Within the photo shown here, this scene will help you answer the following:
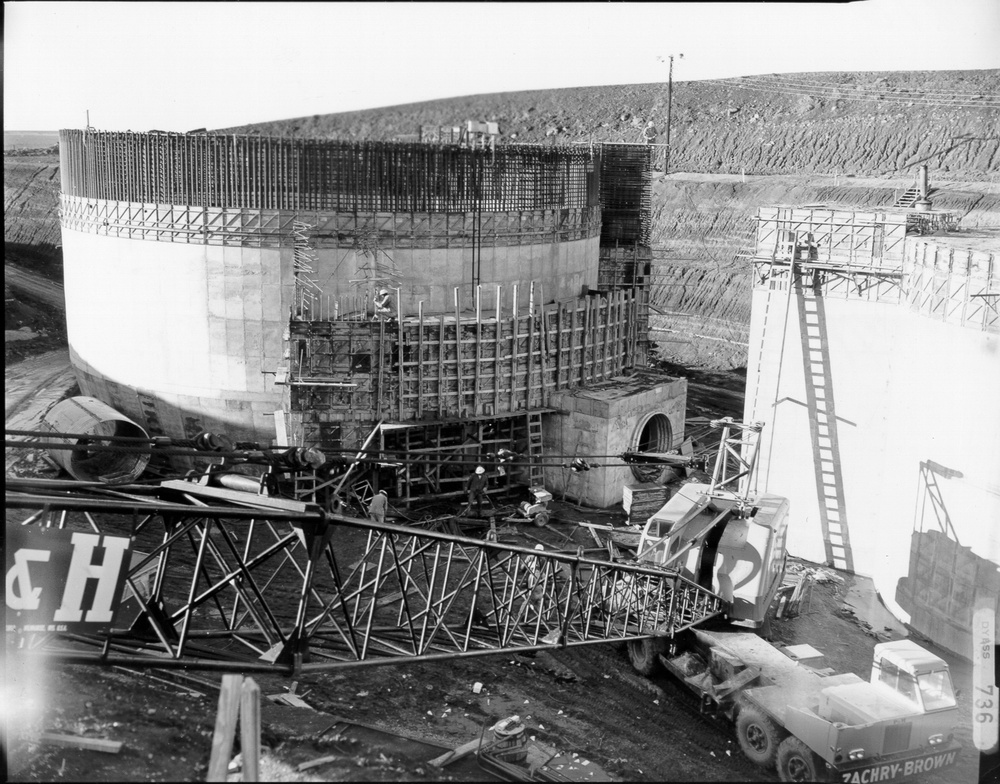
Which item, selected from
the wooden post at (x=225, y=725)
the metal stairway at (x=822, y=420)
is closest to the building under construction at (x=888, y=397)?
the metal stairway at (x=822, y=420)

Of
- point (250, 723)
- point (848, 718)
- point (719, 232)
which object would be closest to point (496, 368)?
point (848, 718)

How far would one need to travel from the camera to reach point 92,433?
97.5ft

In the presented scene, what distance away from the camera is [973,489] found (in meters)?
21.3

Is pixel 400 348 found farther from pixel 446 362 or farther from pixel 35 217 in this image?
pixel 35 217

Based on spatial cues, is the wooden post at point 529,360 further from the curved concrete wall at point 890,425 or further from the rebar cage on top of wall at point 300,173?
the curved concrete wall at point 890,425

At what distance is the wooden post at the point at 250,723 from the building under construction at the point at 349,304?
50.1ft

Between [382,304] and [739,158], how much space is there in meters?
60.3

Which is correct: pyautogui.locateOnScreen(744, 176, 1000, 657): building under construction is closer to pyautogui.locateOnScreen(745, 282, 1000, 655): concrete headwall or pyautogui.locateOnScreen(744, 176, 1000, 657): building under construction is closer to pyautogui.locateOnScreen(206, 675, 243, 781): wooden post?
pyautogui.locateOnScreen(745, 282, 1000, 655): concrete headwall

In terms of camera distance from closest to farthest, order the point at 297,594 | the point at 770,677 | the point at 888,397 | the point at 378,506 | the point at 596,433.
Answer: the point at 770,677, the point at 297,594, the point at 378,506, the point at 888,397, the point at 596,433

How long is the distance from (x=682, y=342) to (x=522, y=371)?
26336 mm

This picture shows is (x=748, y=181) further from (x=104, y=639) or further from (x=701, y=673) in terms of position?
(x=104, y=639)

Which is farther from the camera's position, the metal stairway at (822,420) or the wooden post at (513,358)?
the wooden post at (513,358)

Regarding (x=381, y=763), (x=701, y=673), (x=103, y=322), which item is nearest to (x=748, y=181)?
(x=103, y=322)

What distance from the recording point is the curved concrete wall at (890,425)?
21359 millimetres
